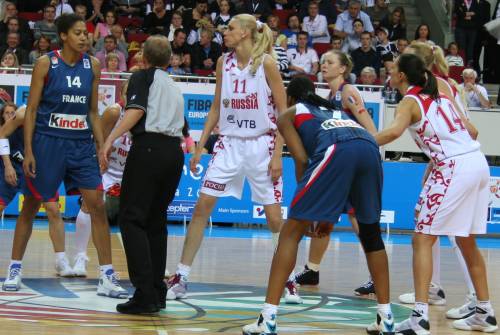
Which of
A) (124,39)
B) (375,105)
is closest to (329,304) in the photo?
(375,105)

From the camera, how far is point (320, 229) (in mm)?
6656

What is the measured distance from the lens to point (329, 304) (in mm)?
8305

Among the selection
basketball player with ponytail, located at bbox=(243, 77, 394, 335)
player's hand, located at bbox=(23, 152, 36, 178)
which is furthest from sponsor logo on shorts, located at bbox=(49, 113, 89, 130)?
basketball player with ponytail, located at bbox=(243, 77, 394, 335)

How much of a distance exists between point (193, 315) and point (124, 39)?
1253 cm

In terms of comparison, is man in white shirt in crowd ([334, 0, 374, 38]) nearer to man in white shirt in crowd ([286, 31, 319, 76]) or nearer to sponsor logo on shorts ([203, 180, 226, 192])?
man in white shirt in crowd ([286, 31, 319, 76])

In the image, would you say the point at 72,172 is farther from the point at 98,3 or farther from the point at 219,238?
the point at 98,3

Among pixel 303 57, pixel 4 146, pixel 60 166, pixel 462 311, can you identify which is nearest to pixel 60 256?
pixel 4 146

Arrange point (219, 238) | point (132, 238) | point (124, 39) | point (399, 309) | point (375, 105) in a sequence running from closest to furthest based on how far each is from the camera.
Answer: point (132, 238)
point (399, 309)
point (219, 238)
point (375, 105)
point (124, 39)

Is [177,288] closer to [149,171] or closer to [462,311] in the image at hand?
[149,171]

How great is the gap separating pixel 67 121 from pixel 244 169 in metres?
1.44

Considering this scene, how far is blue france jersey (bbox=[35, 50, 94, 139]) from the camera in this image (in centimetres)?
813

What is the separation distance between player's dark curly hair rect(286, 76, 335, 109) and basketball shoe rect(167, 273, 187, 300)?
1998 mm

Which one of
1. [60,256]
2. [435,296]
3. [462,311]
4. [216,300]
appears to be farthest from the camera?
[60,256]

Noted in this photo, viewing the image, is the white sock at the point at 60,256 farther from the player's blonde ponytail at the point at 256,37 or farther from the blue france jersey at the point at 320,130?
the blue france jersey at the point at 320,130
